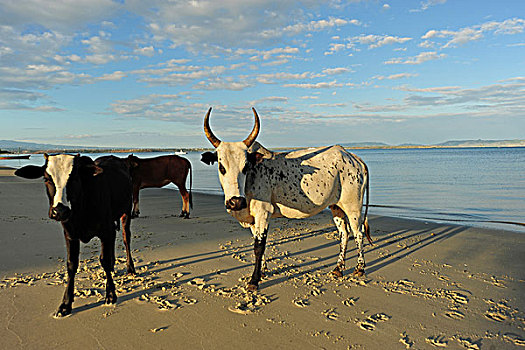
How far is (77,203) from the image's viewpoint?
400 cm

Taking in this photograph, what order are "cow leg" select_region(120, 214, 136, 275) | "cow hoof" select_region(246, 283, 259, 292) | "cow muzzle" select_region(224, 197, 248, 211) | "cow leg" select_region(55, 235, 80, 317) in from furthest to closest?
"cow leg" select_region(120, 214, 136, 275), "cow hoof" select_region(246, 283, 259, 292), "cow muzzle" select_region(224, 197, 248, 211), "cow leg" select_region(55, 235, 80, 317)

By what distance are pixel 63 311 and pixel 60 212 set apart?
3.81 feet

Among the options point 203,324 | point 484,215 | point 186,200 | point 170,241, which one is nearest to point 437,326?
point 203,324

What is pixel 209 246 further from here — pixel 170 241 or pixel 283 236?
pixel 283 236

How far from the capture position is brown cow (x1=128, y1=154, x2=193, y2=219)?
10.2 m

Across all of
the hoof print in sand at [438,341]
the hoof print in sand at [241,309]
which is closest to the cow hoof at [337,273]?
the hoof print in sand at [241,309]

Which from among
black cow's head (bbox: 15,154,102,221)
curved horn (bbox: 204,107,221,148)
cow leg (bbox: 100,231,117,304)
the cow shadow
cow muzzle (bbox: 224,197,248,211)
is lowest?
the cow shadow

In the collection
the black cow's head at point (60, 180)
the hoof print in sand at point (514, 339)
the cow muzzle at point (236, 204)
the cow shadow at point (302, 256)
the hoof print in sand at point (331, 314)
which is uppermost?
the black cow's head at point (60, 180)

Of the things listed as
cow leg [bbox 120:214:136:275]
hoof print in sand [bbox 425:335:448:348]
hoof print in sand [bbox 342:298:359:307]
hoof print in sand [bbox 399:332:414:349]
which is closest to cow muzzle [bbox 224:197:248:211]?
hoof print in sand [bbox 342:298:359:307]

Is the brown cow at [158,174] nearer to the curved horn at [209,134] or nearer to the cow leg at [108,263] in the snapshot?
the curved horn at [209,134]

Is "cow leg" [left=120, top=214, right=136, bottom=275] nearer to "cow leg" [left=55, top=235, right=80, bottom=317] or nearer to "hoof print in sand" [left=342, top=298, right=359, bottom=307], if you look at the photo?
"cow leg" [left=55, top=235, right=80, bottom=317]

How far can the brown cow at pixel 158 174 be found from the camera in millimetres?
10165

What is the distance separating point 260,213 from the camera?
5.10m

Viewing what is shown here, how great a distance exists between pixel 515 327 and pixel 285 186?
10.5 feet
